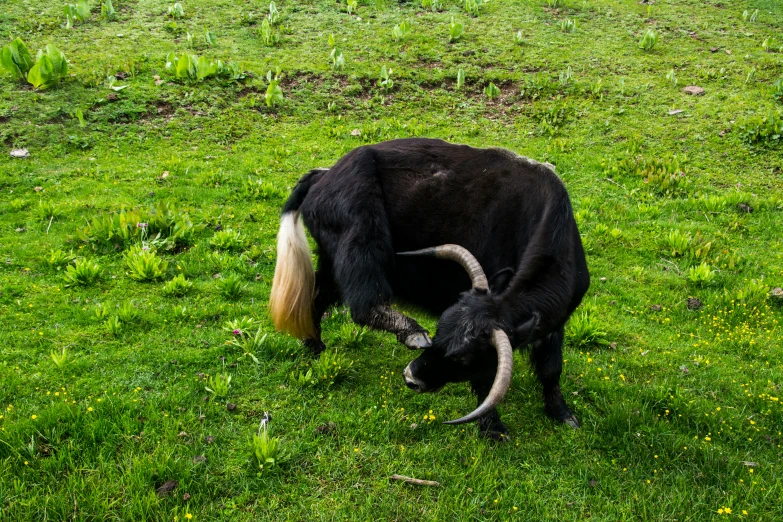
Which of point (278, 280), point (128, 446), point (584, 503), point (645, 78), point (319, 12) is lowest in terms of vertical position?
point (584, 503)

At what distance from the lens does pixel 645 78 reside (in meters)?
10.2

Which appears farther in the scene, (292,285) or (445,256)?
(292,285)

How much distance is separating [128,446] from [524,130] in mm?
7366

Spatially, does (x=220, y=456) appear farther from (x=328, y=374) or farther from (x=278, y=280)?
(x=278, y=280)

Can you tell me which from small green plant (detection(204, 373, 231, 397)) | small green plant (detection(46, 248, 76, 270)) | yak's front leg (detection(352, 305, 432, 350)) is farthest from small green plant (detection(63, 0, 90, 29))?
yak's front leg (detection(352, 305, 432, 350))

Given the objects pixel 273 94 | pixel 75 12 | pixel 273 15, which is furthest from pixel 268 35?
pixel 75 12

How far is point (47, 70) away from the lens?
27.1 feet

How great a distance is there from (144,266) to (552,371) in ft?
12.2

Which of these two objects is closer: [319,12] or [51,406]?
[51,406]

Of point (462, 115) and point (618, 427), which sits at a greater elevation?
point (462, 115)

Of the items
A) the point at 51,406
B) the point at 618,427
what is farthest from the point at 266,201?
the point at 618,427

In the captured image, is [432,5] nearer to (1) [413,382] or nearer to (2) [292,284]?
(2) [292,284]

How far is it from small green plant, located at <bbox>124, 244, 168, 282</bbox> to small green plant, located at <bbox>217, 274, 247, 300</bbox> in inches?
22.8

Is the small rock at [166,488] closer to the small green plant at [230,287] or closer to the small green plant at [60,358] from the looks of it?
the small green plant at [60,358]
